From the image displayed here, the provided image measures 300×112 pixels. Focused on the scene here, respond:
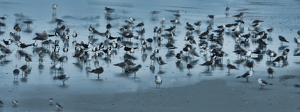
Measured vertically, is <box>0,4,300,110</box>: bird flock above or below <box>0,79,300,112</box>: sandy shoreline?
above

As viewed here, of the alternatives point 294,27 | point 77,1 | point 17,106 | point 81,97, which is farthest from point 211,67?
point 77,1

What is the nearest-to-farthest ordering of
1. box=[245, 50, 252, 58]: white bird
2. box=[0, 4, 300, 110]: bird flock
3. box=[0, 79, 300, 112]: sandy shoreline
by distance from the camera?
box=[0, 79, 300, 112]: sandy shoreline
box=[0, 4, 300, 110]: bird flock
box=[245, 50, 252, 58]: white bird

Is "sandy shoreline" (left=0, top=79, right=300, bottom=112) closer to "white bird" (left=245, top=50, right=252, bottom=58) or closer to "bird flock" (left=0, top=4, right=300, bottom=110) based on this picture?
"bird flock" (left=0, top=4, right=300, bottom=110)

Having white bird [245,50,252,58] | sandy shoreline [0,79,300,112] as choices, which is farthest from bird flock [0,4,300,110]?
sandy shoreline [0,79,300,112]

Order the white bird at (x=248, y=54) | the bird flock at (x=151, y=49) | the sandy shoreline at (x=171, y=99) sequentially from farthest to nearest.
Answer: the white bird at (x=248, y=54) < the bird flock at (x=151, y=49) < the sandy shoreline at (x=171, y=99)

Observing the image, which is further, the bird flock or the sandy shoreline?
the bird flock

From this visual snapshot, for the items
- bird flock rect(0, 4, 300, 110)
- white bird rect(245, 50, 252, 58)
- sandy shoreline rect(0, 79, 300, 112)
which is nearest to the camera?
sandy shoreline rect(0, 79, 300, 112)

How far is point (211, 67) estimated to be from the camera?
50.2 feet

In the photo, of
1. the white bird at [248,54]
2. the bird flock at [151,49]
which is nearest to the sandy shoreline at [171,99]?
the bird flock at [151,49]

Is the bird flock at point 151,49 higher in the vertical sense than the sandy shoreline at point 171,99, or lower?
higher

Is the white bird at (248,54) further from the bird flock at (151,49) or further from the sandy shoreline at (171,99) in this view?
the sandy shoreline at (171,99)

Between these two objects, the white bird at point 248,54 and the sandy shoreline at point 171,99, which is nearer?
the sandy shoreline at point 171,99

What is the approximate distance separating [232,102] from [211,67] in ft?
13.4

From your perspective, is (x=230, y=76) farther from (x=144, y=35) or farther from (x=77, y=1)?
(x=77, y=1)
